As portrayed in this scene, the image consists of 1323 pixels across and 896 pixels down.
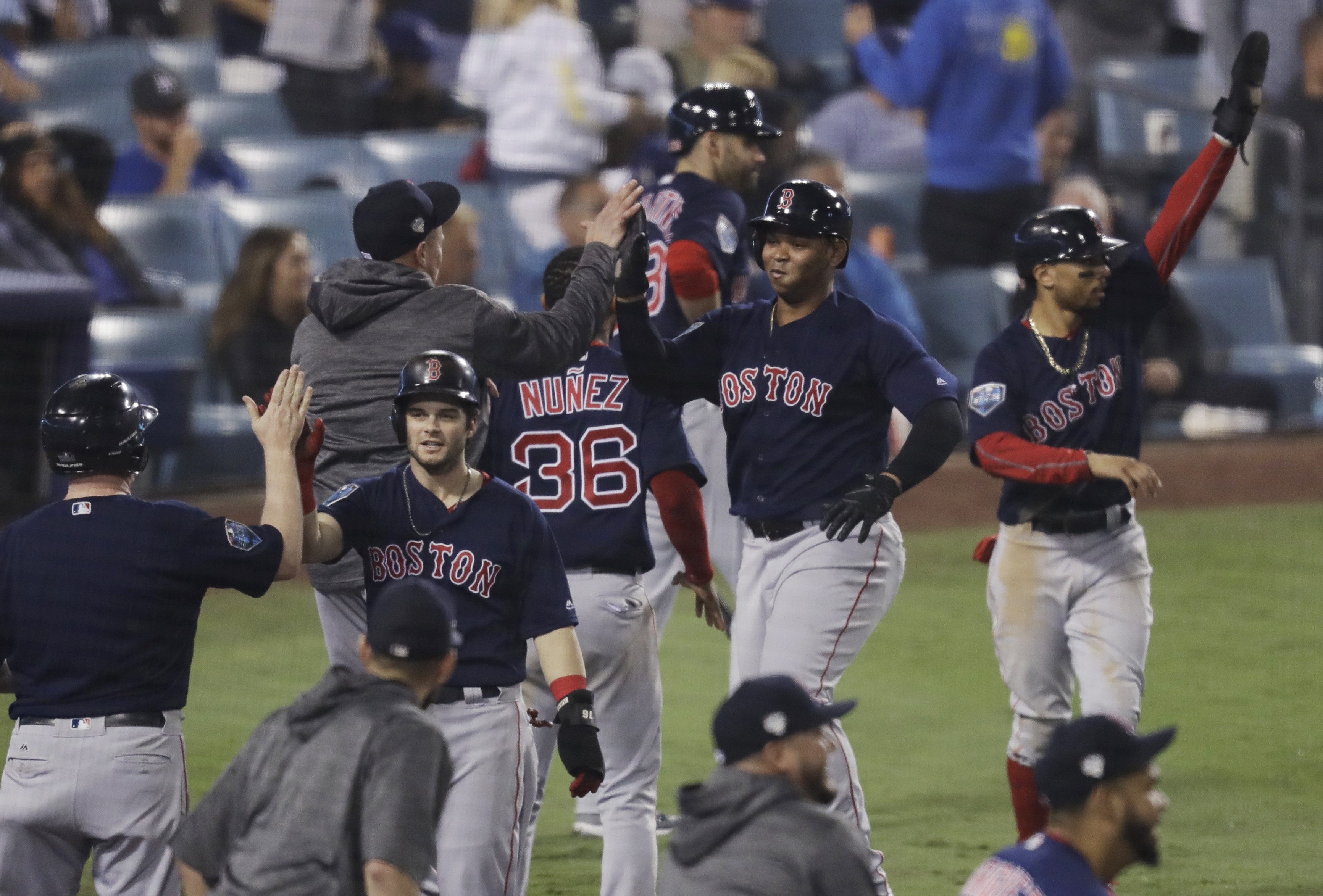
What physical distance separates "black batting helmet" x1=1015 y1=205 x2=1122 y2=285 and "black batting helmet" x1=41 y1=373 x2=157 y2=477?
2257 mm

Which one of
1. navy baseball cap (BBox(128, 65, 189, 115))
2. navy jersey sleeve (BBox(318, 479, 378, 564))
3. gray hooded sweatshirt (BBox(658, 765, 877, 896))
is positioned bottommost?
gray hooded sweatshirt (BBox(658, 765, 877, 896))

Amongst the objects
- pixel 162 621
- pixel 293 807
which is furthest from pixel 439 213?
pixel 293 807

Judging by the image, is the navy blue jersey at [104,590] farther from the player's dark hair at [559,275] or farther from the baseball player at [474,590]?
the player's dark hair at [559,275]

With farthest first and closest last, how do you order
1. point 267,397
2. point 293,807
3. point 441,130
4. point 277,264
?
1. point 441,130
2. point 277,264
3. point 267,397
4. point 293,807

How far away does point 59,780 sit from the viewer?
11.2 ft

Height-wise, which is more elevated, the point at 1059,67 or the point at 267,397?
the point at 1059,67

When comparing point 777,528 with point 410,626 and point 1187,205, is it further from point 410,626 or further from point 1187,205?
point 410,626

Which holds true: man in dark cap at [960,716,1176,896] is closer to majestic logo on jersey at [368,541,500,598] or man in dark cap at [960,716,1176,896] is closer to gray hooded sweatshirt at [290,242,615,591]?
majestic logo on jersey at [368,541,500,598]

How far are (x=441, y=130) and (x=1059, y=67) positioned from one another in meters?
3.54

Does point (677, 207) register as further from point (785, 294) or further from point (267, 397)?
point (267, 397)

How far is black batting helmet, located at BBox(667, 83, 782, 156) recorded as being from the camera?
5438 millimetres

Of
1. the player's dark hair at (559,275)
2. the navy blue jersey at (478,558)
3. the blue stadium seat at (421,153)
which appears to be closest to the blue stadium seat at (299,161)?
the blue stadium seat at (421,153)

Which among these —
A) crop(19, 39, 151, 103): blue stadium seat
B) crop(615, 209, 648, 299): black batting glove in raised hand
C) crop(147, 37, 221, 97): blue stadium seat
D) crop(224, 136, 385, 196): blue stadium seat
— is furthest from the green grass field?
crop(147, 37, 221, 97): blue stadium seat

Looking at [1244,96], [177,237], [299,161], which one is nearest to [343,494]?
[1244,96]
